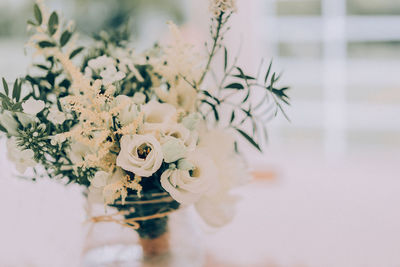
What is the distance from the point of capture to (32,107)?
590 millimetres

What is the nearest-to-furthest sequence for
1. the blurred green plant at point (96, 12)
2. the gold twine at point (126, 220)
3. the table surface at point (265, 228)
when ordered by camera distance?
1. the gold twine at point (126, 220)
2. the table surface at point (265, 228)
3. the blurred green plant at point (96, 12)

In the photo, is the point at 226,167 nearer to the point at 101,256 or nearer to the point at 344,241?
the point at 101,256

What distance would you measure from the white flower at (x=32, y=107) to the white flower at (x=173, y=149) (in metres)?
0.18

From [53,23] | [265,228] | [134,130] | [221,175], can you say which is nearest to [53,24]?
[53,23]

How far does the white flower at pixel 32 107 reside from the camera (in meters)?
0.59

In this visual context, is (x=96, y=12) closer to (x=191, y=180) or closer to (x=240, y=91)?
(x=240, y=91)

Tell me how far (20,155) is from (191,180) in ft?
0.80

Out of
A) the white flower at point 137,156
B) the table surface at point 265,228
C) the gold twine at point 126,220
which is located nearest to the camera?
the white flower at point 137,156

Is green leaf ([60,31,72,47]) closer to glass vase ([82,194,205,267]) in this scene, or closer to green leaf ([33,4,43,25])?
green leaf ([33,4,43,25])

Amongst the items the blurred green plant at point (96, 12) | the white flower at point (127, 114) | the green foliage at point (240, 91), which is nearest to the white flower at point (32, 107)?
the white flower at point (127, 114)

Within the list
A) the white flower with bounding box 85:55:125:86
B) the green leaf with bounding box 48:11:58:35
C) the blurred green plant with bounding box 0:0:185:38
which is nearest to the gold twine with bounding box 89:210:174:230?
the white flower with bounding box 85:55:125:86

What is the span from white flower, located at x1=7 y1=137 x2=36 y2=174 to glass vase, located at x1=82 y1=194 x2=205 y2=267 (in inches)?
5.4

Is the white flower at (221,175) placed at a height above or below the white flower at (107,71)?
below

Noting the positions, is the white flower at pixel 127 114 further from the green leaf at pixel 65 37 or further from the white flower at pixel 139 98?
the green leaf at pixel 65 37
